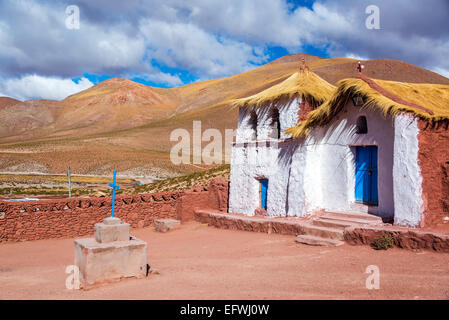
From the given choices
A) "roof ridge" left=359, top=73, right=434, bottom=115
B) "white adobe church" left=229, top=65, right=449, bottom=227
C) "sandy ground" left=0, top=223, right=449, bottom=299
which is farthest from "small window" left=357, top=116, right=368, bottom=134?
"sandy ground" left=0, top=223, right=449, bottom=299

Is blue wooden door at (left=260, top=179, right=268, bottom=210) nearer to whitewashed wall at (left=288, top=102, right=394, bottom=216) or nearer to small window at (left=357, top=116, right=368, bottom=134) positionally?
whitewashed wall at (left=288, top=102, right=394, bottom=216)

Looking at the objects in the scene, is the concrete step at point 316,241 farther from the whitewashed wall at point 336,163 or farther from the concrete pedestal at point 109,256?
the concrete pedestal at point 109,256

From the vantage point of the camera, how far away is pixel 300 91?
578 inches

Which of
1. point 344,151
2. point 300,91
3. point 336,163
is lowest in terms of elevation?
point 336,163

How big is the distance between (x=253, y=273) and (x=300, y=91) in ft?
28.8

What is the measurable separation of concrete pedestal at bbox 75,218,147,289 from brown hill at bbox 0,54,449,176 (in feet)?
164

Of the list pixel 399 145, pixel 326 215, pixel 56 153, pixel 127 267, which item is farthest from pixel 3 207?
pixel 56 153

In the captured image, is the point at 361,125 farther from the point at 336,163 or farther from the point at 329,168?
the point at 329,168

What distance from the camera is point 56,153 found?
68.4 metres

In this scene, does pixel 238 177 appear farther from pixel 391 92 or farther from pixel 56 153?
pixel 56 153

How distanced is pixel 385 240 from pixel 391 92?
14.9ft

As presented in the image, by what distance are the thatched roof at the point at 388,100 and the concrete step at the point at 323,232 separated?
353cm

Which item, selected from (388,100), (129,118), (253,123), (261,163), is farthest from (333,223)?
(129,118)

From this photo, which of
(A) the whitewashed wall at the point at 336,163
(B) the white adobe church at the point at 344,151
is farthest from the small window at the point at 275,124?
(A) the whitewashed wall at the point at 336,163
